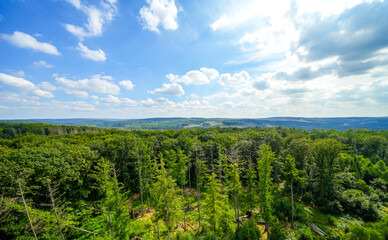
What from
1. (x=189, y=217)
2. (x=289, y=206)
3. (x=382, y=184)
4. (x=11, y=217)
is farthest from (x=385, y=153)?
(x=11, y=217)

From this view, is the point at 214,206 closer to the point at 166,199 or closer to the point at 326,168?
the point at 166,199

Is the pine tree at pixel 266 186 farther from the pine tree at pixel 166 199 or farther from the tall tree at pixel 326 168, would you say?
the tall tree at pixel 326 168

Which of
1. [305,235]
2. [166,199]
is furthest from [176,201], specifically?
[305,235]

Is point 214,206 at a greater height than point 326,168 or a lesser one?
lesser

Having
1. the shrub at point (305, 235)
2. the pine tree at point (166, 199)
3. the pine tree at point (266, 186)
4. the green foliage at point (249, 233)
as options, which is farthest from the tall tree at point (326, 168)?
the pine tree at point (166, 199)

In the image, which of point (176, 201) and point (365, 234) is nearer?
point (365, 234)

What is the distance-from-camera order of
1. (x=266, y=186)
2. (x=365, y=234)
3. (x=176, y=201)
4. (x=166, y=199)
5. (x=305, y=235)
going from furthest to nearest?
(x=266, y=186) → (x=305, y=235) → (x=176, y=201) → (x=166, y=199) → (x=365, y=234)

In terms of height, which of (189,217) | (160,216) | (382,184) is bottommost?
(189,217)

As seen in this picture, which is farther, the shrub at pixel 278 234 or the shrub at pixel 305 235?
the shrub at pixel 278 234

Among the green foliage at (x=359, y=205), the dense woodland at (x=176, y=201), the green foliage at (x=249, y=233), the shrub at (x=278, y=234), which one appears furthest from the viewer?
the green foliage at (x=359, y=205)

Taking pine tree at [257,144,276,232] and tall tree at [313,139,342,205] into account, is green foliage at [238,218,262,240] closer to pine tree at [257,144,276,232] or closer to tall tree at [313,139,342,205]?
pine tree at [257,144,276,232]

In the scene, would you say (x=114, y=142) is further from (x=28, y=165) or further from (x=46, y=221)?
(x=46, y=221)
